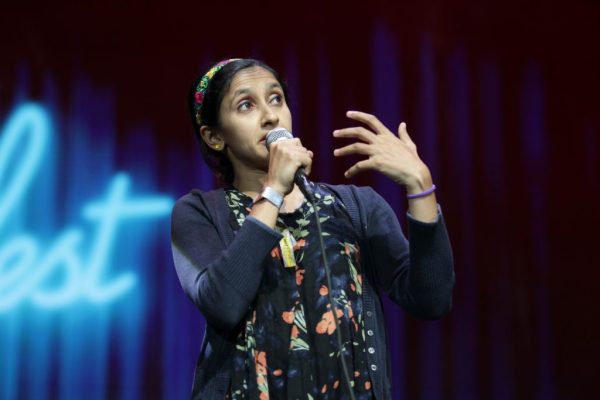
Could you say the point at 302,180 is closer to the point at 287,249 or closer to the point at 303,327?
the point at 287,249

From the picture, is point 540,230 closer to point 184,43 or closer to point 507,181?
point 507,181

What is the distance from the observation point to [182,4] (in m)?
2.81

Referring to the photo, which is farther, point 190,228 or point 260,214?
point 190,228

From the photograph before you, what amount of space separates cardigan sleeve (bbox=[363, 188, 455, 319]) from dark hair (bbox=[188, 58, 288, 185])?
1.07 feet

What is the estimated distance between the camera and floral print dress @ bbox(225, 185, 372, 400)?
1.13 metres

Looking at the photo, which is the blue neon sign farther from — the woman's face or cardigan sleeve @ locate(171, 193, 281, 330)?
cardigan sleeve @ locate(171, 193, 281, 330)

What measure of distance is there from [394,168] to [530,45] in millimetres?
1986

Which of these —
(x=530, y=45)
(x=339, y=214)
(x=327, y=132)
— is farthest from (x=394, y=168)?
(x=530, y=45)

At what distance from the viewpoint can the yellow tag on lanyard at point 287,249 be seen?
3.96 feet

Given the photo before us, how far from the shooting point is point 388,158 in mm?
1182

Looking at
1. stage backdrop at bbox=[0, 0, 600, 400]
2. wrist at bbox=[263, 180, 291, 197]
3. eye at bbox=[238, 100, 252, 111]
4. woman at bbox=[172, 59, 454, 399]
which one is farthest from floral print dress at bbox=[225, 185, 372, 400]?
stage backdrop at bbox=[0, 0, 600, 400]

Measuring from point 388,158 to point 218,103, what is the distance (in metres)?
0.41

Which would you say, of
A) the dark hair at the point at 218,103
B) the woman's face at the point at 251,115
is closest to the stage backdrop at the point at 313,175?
the dark hair at the point at 218,103

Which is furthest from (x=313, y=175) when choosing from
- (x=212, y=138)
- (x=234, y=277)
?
(x=234, y=277)
